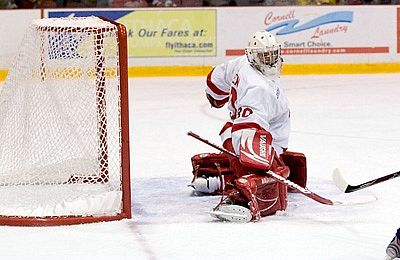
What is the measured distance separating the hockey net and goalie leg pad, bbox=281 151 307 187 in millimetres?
838

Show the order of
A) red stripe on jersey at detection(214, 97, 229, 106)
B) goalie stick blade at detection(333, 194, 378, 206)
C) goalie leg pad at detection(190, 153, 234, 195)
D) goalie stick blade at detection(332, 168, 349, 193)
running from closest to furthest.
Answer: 1. goalie stick blade at detection(332, 168, 349, 193)
2. goalie stick blade at detection(333, 194, 378, 206)
3. goalie leg pad at detection(190, 153, 234, 195)
4. red stripe on jersey at detection(214, 97, 229, 106)

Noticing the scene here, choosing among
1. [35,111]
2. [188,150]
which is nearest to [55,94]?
[35,111]

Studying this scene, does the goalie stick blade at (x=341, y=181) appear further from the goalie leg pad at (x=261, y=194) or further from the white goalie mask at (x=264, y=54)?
the white goalie mask at (x=264, y=54)

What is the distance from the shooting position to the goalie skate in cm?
469

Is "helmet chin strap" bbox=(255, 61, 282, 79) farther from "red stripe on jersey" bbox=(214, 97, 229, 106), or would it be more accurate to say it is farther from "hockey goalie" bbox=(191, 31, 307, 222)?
"red stripe on jersey" bbox=(214, 97, 229, 106)

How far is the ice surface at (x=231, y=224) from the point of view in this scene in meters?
4.29

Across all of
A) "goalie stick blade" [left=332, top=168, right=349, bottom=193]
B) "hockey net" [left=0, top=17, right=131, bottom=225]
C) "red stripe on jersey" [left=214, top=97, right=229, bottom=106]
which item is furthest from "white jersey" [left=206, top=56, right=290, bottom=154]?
"goalie stick blade" [left=332, top=168, right=349, bottom=193]

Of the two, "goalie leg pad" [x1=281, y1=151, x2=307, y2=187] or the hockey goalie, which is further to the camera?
"goalie leg pad" [x1=281, y1=151, x2=307, y2=187]

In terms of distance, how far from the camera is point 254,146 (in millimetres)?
4715

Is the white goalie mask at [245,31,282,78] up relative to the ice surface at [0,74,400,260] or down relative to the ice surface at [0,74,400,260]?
up

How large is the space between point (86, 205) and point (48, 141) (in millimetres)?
381

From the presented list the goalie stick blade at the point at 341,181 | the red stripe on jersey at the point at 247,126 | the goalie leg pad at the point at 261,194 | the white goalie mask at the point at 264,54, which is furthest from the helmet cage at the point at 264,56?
the goalie stick blade at the point at 341,181

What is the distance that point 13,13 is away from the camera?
10461 millimetres

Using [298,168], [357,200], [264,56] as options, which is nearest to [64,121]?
[264,56]
